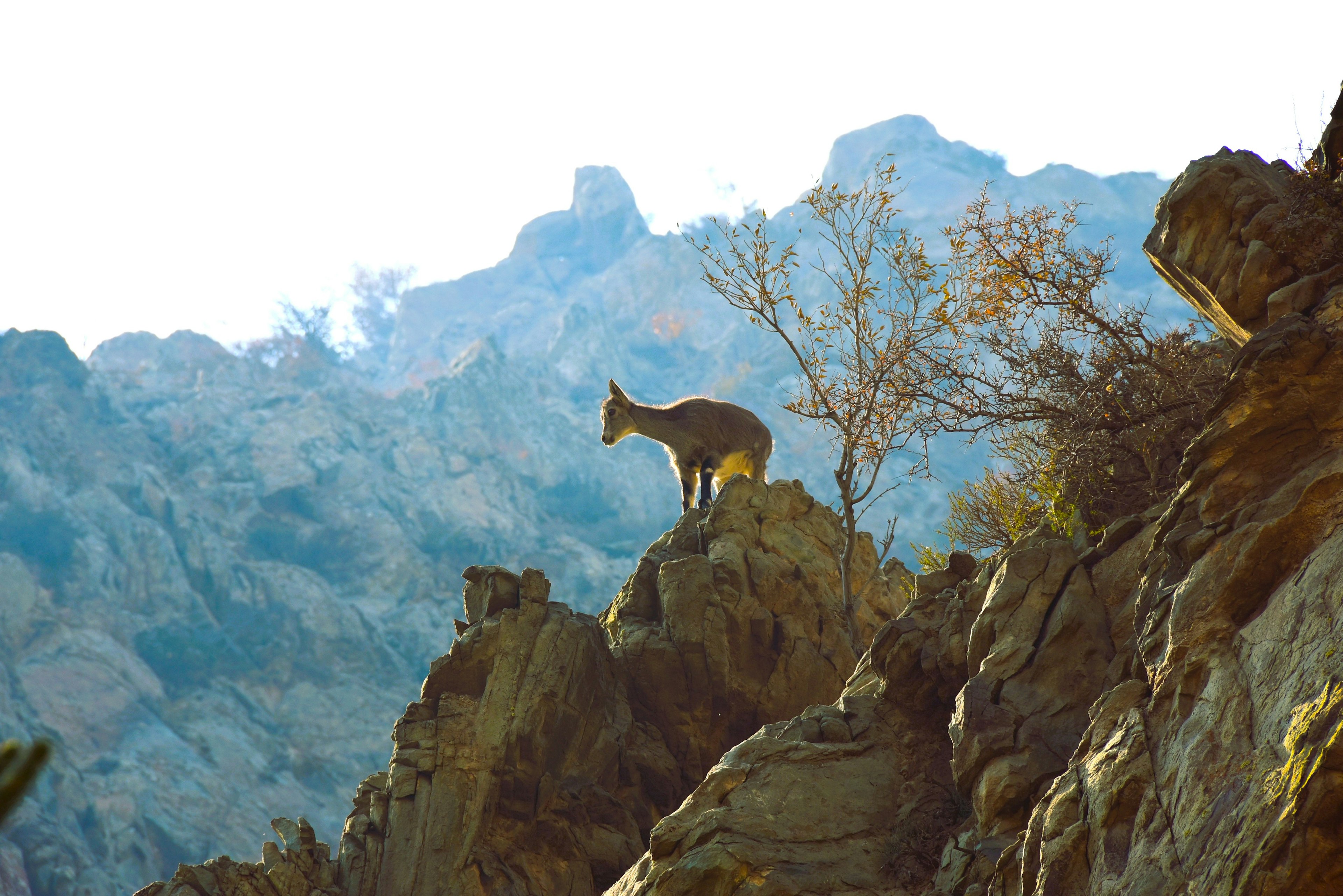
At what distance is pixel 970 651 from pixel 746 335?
101727 millimetres

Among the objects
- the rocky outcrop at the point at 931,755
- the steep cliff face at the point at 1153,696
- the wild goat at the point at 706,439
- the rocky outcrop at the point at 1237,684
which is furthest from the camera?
the wild goat at the point at 706,439

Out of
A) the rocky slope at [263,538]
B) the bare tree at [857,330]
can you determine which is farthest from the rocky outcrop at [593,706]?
the bare tree at [857,330]

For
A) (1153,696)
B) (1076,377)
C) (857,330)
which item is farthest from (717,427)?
(1153,696)

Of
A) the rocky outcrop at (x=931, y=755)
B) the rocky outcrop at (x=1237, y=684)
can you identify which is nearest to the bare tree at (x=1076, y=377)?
the rocky outcrop at (x=931, y=755)

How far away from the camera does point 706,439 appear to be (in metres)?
19.3

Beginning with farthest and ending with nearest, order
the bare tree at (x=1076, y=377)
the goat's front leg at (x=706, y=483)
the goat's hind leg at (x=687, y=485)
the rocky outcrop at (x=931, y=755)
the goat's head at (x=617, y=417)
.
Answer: the goat's head at (x=617, y=417)
the goat's hind leg at (x=687, y=485)
the goat's front leg at (x=706, y=483)
the bare tree at (x=1076, y=377)
the rocky outcrop at (x=931, y=755)

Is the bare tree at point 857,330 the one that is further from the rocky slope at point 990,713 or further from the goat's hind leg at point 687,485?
the goat's hind leg at point 687,485

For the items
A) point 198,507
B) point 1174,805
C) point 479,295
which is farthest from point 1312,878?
point 479,295

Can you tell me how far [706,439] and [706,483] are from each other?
86 centimetres

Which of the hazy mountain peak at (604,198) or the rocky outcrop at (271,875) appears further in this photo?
the hazy mountain peak at (604,198)

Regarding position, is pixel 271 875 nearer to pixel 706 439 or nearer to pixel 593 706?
pixel 593 706

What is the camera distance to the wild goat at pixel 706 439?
760 inches

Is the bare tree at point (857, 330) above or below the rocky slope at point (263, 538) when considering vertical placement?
below

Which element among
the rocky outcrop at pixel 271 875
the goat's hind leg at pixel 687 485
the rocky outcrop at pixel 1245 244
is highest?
the goat's hind leg at pixel 687 485
